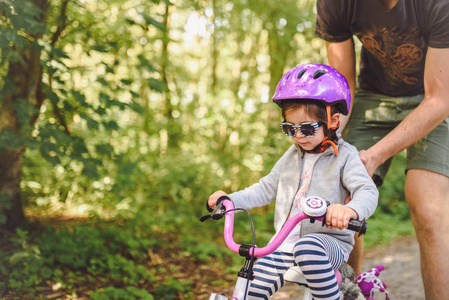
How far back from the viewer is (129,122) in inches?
310

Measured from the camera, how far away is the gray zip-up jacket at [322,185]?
235 centimetres

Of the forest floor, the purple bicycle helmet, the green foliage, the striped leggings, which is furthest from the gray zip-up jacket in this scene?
the forest floor

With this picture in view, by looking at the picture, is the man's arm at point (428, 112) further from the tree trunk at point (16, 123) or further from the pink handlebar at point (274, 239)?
the tree trunk at point (16, 123)

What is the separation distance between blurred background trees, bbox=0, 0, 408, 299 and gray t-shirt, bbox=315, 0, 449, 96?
1716mm

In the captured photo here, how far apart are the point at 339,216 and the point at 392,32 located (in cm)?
139

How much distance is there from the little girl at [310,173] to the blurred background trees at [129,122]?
74.6 inches

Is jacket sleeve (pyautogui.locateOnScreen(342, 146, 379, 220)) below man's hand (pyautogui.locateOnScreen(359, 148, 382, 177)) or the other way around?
below

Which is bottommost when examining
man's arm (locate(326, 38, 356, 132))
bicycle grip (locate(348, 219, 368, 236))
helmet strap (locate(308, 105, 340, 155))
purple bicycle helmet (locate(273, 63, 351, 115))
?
bicycle grip (locate(348, 219, 368, 236))

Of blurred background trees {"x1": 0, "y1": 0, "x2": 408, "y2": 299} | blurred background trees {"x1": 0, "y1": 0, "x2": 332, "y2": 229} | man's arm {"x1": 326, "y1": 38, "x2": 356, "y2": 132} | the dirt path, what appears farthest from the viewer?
the dirt path

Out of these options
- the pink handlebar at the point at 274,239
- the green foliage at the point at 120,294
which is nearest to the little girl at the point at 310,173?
the pink handlebar at the point at 274,239

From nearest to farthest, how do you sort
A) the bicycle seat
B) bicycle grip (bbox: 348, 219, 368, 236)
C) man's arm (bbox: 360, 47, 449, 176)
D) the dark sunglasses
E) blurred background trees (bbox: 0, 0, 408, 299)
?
bicycle grip (bbox: 348, 219, 368, 236)
the bicycle seat
the dark sunglasses
man's arm (bbox: 360, 47, 449, 176)
blurred background trees (bbox: 0, 0, 408, 299)

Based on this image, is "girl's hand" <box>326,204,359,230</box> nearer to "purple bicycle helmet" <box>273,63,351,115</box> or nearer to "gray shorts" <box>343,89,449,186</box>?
"purple bicycle helmet" <box>273,63,351,115</box>

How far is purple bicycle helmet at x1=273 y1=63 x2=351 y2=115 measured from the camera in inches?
96.7

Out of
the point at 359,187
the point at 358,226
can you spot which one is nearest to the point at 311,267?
the point at 358,226
